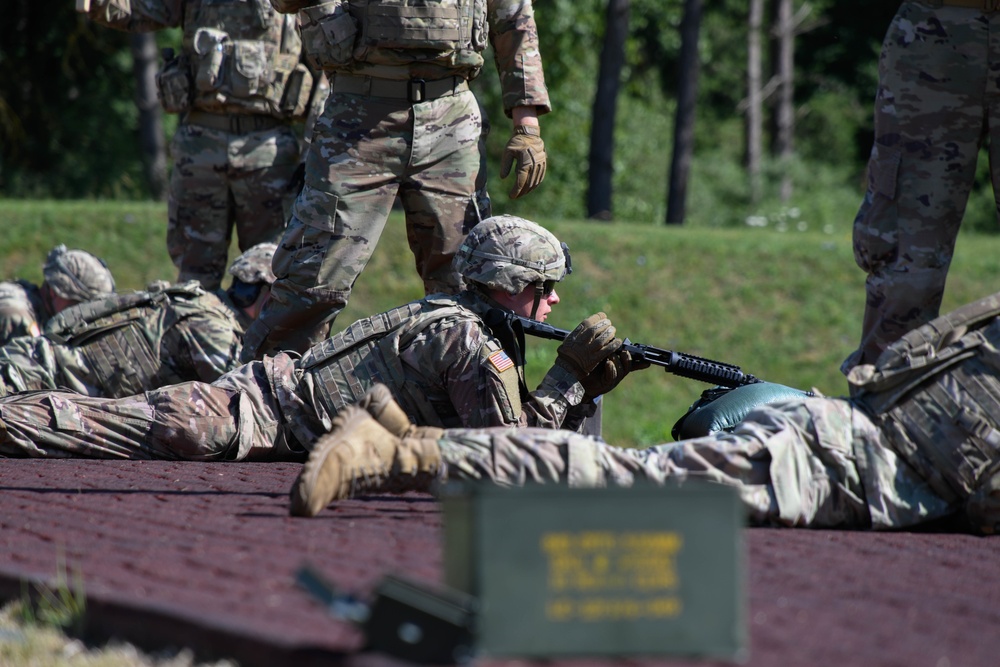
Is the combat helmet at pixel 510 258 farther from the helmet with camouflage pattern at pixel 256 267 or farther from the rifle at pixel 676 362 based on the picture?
the helmet with camouflage pattern at pixel 256 267

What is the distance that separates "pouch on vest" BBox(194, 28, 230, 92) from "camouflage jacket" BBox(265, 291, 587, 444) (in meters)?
2.47

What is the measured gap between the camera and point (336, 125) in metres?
5.25

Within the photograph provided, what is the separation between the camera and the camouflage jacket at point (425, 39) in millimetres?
5164

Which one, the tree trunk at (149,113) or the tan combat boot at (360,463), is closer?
the tan combat boot at (360,463)

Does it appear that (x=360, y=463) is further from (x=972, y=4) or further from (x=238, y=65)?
(x=238, y=65)

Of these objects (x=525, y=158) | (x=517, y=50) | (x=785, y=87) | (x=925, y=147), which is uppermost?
(x=517, y=50)

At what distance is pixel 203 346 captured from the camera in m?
5.83

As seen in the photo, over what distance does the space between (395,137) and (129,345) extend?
1668mm

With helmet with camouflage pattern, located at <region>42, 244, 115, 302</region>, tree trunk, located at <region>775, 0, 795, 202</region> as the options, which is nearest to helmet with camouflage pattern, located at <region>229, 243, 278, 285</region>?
helmet with camouflage pattern, located at <region>42, 244, 115, 302</region>

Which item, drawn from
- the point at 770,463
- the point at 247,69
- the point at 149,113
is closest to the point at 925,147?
the point at 770,463

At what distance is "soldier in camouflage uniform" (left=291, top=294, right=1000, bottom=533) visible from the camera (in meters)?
3.47

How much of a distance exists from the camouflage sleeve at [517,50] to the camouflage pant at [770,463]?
7.29ft

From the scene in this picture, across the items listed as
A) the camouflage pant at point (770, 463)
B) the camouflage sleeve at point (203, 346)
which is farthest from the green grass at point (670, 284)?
the camouflage pant at point (770, 463)

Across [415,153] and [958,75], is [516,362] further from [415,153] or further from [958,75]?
[958,75]
